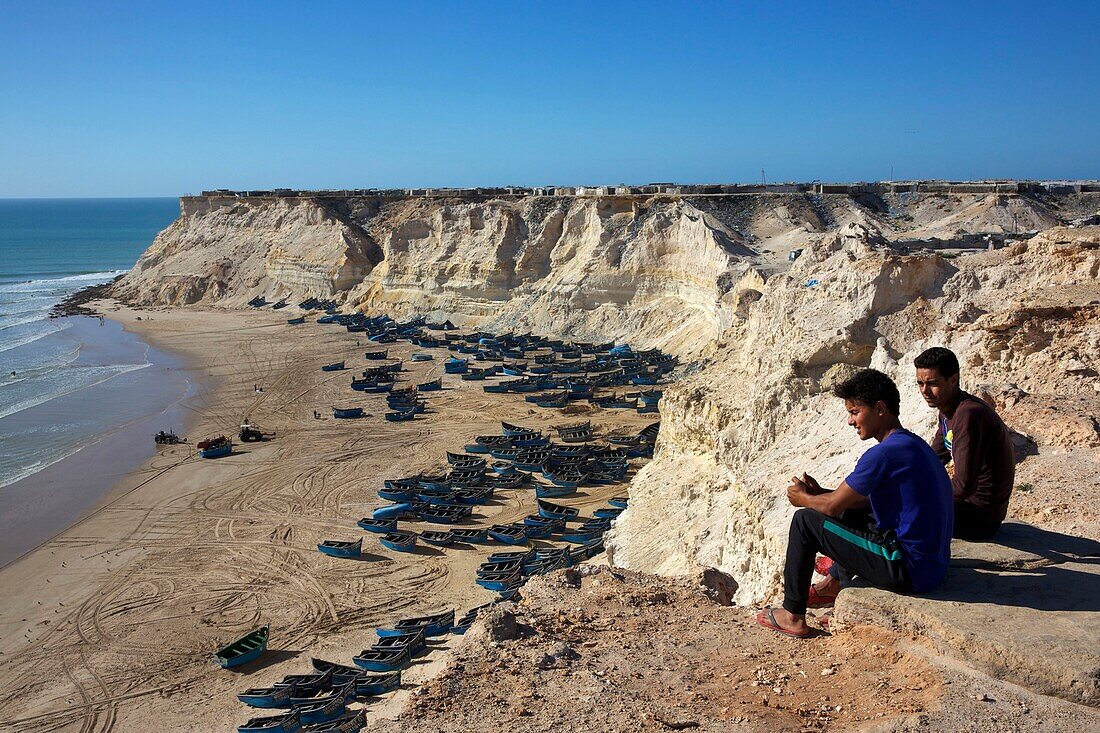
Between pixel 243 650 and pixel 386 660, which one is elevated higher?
pixel 386 660

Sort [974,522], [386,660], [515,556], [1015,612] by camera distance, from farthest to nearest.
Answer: [515,556]
[386,660]
[974,522]
[1015,612]

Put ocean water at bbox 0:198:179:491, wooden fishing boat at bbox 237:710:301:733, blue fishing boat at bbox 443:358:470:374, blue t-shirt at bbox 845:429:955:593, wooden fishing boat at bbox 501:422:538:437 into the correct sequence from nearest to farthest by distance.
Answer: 1. blue t-shirt at bbox 845:429:955:593
2. wooden fishing boat at bbox 237:710:301:733
3. wooden fishing boat at bbox 501:422:538:437
4. ocean water at bbox 0:198:179:491
5. blue fishing boat at bbox 443:358:470:374

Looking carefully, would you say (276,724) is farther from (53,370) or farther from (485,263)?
(485,263)

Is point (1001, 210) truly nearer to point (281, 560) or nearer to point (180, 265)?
point (281, 560)

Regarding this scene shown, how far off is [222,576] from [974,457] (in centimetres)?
1686

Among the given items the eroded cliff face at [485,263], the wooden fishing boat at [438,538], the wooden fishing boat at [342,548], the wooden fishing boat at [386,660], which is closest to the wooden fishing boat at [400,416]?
the wooden fishing boat at [438,538]

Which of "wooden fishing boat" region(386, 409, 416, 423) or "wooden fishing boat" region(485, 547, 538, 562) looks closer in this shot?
"wooden fishing boat" region(485, 547, 538, 562)

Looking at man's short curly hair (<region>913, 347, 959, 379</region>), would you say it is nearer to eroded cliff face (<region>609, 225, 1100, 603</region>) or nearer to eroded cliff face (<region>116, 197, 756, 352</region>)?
eroded cliff face (<region>609, 225, 1100, 603</region>)

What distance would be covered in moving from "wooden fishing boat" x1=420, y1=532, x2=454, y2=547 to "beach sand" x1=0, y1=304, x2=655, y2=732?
0.33 meters

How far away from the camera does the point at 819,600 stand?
5.55 metres

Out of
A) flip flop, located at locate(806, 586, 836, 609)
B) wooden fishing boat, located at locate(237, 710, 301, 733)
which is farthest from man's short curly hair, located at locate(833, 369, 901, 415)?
wooden fishing boat, located at locate(237, 710, 301, 733)

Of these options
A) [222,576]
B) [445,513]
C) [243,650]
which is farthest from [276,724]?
[445,513]

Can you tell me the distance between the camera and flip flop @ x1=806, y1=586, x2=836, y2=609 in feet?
18.1

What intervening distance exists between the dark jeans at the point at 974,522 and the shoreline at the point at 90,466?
21294 mm
